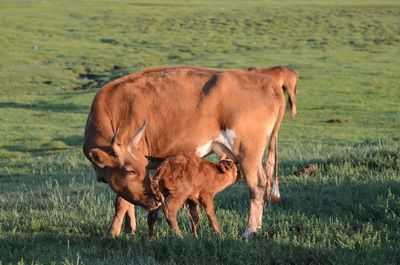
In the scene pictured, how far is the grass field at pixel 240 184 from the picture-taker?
7121 millimetres

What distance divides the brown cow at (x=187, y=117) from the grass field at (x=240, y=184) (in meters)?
0.91

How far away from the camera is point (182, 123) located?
8430mm

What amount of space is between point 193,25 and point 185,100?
208 ft

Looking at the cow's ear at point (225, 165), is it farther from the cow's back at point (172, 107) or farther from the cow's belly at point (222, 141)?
the cow's back at point (172, 107)

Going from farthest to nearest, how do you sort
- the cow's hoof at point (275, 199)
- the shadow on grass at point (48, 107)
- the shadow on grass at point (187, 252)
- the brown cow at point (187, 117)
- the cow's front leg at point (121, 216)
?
the shadow on grass at point (48, 107)
the cow's hoof at point (275, 199)
the brown cow at point (187, 117)
the cow's front leg at point (121, 216)
the shadow on grass at point (187, 252)

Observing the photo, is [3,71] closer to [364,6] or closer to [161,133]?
[161,133]

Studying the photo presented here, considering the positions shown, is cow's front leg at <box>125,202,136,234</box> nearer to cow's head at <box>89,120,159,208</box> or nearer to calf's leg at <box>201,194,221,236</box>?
cow's head at <box>89,120,159,208</box>

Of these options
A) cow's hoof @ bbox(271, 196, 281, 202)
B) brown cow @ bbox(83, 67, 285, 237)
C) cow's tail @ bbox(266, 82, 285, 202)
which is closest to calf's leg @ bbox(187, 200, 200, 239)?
brown cow @ bbox(83, 67, 285, 237)

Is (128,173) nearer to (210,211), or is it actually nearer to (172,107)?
(210,211)

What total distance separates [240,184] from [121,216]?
3447 millimetres

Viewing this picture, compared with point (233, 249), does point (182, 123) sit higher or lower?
higher

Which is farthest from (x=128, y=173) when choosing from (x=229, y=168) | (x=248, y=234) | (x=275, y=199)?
(x=275, y=199)

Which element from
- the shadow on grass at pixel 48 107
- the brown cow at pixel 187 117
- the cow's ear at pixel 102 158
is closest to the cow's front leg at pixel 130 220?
the brown cow at pixel 187 117

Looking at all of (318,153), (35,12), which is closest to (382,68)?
(318,153)
